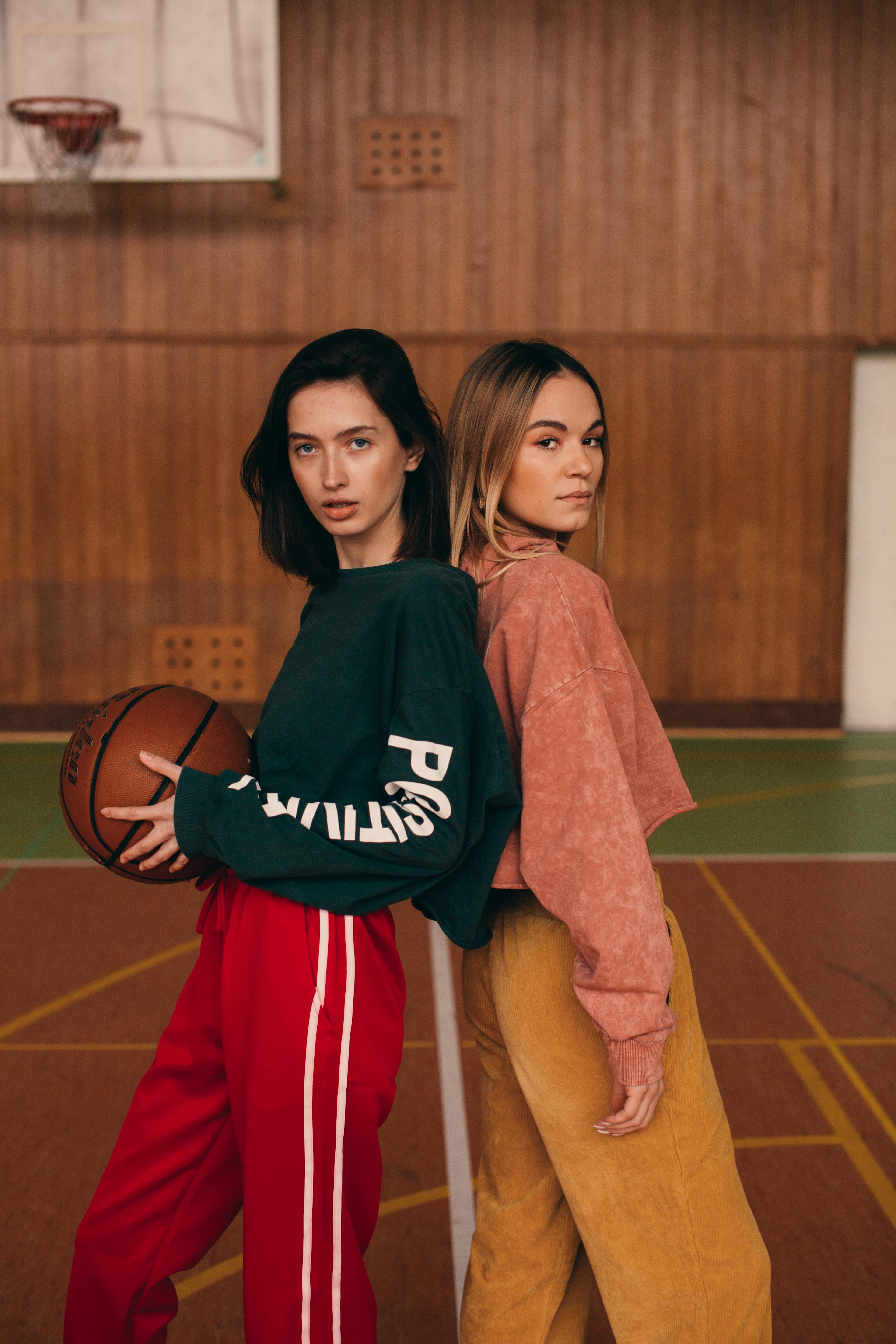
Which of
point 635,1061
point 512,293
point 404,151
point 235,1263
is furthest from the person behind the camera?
point 512,293

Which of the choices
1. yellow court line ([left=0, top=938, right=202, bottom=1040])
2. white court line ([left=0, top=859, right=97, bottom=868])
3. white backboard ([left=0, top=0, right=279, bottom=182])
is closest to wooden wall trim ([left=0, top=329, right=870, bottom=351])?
white backboard ([left=0, top=0, right=279, bottom=182])

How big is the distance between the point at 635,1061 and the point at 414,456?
2.58 feet

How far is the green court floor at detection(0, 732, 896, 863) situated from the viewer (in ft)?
14.8

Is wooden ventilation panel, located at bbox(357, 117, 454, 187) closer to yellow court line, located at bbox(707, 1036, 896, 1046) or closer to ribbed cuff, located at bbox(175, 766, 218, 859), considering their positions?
yellow court line, located at bbox(707, 1036, 896, 1046)

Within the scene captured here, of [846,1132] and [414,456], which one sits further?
[846,1132]

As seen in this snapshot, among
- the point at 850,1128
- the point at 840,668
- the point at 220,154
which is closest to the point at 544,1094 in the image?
the point at 850,1128

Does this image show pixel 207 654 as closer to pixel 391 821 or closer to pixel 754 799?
pixel 754 799

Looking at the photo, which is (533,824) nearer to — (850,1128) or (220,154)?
(850,1128)

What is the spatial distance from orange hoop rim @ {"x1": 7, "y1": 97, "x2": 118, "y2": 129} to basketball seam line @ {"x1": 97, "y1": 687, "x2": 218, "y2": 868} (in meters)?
5.63

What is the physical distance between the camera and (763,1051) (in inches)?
105

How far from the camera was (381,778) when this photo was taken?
1.20 metres

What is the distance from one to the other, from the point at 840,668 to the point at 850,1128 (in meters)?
5.20

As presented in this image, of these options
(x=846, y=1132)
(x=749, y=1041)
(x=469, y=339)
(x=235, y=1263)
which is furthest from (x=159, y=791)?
(x=469, y=339)

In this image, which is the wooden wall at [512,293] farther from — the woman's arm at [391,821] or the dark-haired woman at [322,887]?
the woman's arm at [391,821]
